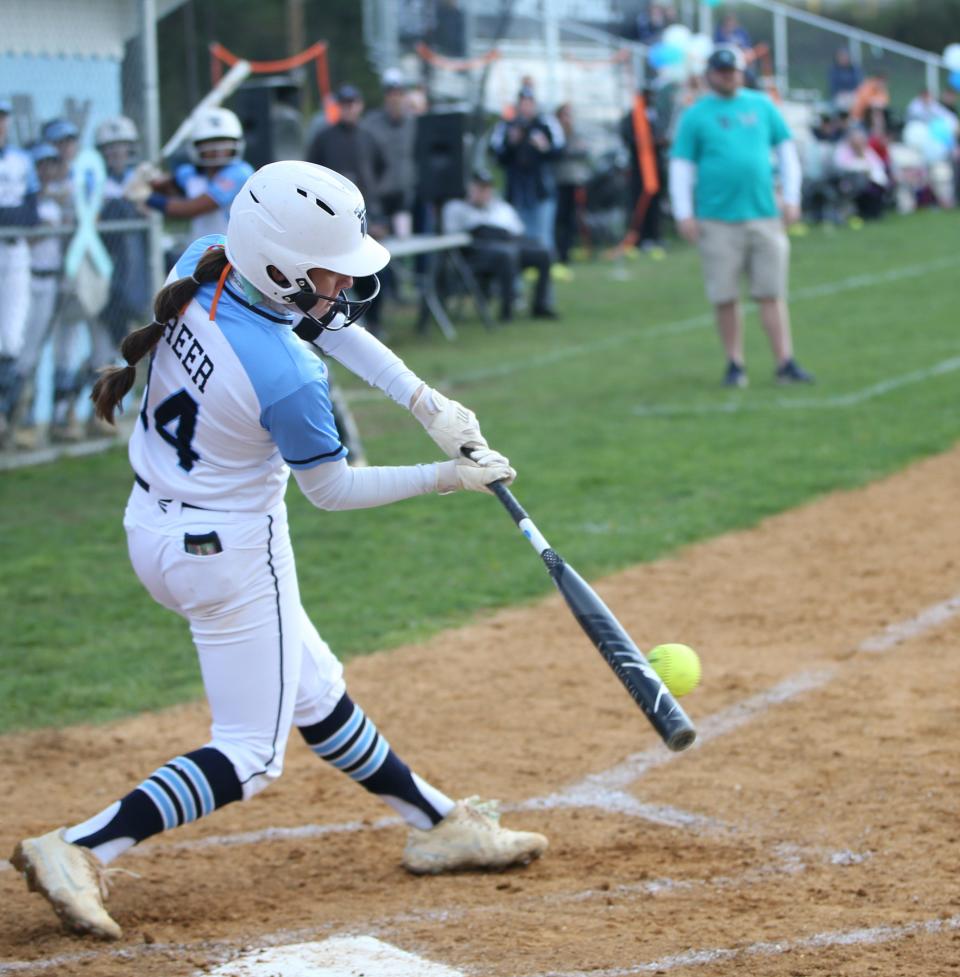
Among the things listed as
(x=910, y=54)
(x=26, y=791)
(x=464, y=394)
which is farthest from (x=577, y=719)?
(x=910, y=54)

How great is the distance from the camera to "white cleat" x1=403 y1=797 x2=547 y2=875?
4.53 meters

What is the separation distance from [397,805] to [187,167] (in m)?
7.29

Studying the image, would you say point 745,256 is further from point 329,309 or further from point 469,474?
point 329,309

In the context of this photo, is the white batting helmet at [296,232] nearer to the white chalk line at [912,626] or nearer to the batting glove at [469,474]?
the batting glove at [469,474]

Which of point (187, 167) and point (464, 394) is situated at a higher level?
point (187, 167)

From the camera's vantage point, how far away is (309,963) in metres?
3.86

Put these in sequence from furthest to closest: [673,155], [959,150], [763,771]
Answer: [959,150], [673,155], [763,771]

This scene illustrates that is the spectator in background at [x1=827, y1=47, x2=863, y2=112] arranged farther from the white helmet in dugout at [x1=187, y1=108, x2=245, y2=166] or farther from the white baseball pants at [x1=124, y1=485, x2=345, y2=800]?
the white baseball pants at [x1=124, y1=485, x2=345, y2=800]

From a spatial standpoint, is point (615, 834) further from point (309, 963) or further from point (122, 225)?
point (122, 225)

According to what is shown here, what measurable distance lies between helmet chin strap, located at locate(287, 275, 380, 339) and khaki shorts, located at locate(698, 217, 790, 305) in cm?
797

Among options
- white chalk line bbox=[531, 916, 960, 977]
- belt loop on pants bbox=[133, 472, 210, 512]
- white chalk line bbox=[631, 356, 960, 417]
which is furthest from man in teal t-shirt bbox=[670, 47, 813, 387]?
white chalk line bbox=[531, 916, 960, 977]

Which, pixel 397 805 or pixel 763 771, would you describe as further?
pixel 763 771

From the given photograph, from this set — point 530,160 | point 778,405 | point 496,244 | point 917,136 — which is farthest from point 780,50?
point 778,405

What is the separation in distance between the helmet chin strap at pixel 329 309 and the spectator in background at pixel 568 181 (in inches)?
664
